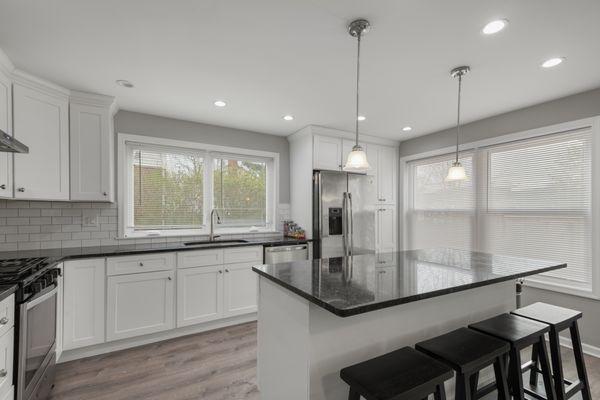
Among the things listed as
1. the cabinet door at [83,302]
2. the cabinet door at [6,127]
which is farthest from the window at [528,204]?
the cabinet door at [6,127]

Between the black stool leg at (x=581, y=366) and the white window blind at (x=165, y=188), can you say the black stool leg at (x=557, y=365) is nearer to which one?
the black stool leg at (x=581, y=366)

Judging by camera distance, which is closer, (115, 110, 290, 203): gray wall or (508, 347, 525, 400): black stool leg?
(508, 347, 525, 400): black stool leg

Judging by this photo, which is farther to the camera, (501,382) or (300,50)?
(300,50)

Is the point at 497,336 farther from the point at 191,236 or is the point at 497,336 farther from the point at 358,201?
the point at 191,236

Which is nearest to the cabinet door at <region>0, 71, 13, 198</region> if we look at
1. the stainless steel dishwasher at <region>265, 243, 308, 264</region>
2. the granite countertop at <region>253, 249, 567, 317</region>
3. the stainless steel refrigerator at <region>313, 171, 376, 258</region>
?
the granite countertop at <region>253, 249, 567, 317</region>

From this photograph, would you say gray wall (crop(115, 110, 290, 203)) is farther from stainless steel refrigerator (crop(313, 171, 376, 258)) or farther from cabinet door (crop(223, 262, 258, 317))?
cabinet door (crop(223, 262, 258, 317))

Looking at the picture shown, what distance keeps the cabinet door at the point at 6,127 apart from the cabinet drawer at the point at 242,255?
1.88 meters

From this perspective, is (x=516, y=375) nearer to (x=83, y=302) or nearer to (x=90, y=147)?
(x=83, y=302)

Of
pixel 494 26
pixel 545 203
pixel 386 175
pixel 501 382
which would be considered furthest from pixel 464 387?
pixel 386 175

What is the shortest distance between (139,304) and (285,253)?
5.33 feet

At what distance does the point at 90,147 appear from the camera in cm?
279

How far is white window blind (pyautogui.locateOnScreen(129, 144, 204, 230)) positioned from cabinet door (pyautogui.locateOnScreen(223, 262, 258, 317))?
2.81 feet

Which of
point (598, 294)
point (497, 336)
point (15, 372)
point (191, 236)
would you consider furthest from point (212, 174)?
point (598, 294)

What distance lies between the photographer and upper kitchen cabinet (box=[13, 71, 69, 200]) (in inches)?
91.8
